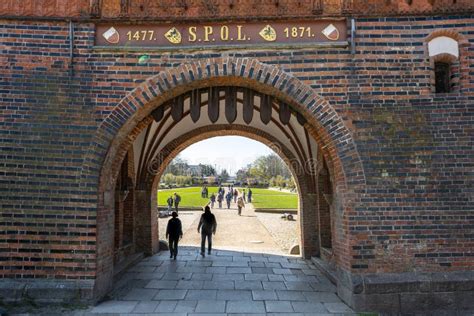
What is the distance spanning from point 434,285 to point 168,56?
5.37m

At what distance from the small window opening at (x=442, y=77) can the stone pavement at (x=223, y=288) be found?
388cm

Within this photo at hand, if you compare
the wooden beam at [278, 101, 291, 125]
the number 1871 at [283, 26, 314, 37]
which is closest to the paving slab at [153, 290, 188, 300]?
the wooden beam at [278, 101, 291, 125]

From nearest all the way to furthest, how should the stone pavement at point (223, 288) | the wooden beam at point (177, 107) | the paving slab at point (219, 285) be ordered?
1. the stone pavement at point (223, 288)
2. the wooden beam at point (177, 107)
3. the paving slab at point (219, 285)

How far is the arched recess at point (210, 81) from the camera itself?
5152 mm

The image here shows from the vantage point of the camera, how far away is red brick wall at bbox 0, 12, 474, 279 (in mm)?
4977

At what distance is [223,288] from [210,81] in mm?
3663

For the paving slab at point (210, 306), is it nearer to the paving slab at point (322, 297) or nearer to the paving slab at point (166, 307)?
the paving slab at point (166, 307)

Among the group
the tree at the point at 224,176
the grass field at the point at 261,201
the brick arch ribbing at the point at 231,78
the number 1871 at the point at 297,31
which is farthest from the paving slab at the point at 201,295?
the tree at the point at 224,176

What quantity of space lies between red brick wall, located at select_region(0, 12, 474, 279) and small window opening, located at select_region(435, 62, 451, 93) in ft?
0.79

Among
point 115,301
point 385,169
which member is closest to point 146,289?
point 115,301

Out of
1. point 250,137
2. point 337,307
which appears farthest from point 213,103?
point 250,137

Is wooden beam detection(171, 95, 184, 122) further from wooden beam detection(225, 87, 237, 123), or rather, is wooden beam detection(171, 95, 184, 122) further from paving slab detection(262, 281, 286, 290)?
paving slab detection(262, 281, 286, 290)

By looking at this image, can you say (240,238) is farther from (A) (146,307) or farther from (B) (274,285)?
(A) (146,307)

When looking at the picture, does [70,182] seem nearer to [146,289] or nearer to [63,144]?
[63,144]
